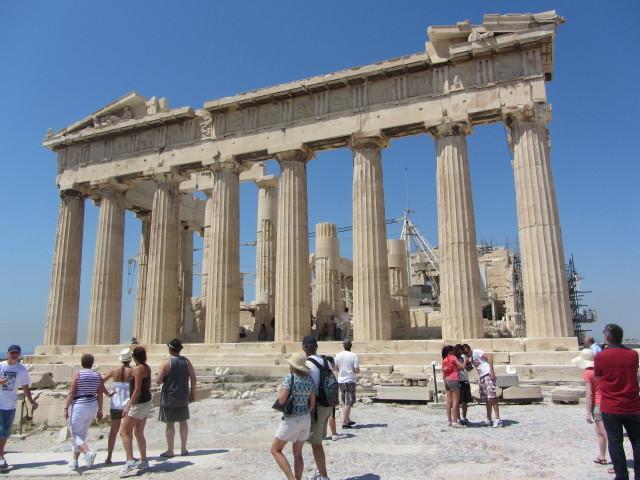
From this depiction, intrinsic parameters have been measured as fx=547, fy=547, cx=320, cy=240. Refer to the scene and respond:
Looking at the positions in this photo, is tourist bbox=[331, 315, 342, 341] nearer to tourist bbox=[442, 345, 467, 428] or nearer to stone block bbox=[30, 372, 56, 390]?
stone block bbox=[30, 372, 56, 390]

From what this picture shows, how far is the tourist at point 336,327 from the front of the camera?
2725 centimetres

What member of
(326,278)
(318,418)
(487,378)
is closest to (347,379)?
(487,378)

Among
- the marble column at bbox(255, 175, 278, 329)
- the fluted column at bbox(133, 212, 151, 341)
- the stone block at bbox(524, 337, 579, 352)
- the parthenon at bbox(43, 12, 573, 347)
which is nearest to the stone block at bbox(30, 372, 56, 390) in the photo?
the parthenon at bbox(43, 12, 573, 347)

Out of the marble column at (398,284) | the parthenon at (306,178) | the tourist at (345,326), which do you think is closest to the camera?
the parthenon at (306,178)

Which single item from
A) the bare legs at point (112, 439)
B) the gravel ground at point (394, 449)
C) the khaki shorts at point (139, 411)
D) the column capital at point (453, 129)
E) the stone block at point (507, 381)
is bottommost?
the gravel ground at point (394, 449)

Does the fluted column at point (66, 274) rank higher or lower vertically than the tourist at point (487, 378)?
higher

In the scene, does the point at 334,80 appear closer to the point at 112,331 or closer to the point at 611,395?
the point at 112,331

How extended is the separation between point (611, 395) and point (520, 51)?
1719 cm

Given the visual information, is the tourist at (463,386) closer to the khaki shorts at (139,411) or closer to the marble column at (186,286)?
the khaki shorts at (139,411)

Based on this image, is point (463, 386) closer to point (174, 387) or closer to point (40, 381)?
point (174, 387)

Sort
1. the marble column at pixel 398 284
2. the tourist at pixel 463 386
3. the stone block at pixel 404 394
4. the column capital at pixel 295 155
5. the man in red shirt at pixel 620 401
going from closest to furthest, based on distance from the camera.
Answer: the man in red shirt at pixel 620 401 → the tourist at pixel 463 386 → the stone block at pixel 404 394 → the column capital at pixel 295 155 → the marble column at pixel 398 284

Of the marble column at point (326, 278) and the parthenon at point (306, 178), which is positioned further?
the marble column at point (326, 278)

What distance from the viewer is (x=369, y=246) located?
21.6 m

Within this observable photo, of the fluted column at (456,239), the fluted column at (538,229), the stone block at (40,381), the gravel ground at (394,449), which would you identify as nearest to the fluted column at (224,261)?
the stone block at (40,381)
